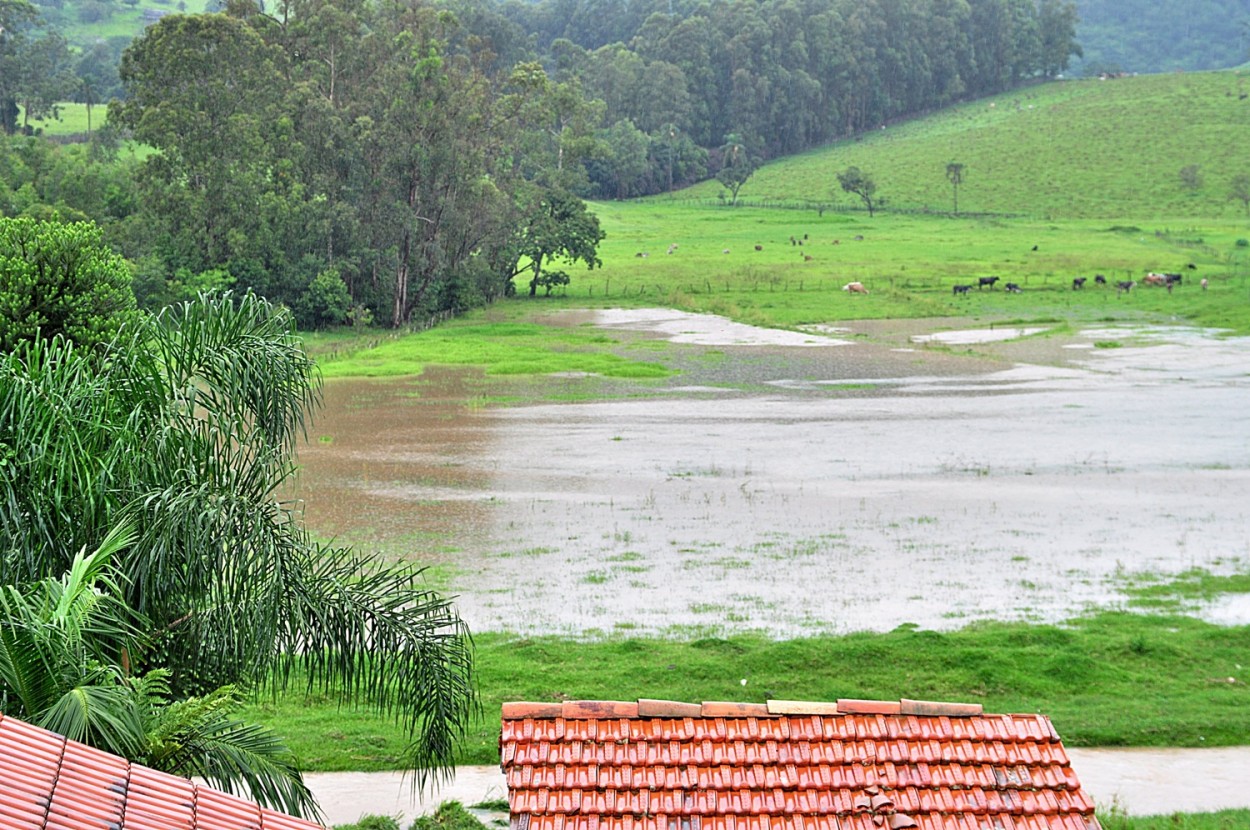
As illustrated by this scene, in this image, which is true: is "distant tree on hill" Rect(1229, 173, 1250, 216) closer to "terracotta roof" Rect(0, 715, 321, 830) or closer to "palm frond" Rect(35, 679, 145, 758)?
"palm frond" Rect(35, 679, 145, 758)

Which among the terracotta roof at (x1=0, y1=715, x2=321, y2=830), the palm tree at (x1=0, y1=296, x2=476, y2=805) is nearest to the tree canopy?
the palm tree at (x1=0, y1=296, x2=476, y2=805)

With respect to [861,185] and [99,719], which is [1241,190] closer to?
[861,185]

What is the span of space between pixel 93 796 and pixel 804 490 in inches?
871

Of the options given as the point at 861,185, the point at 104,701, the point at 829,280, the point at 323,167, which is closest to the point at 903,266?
the point at 829,280

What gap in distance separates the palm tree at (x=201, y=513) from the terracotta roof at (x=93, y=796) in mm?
3376

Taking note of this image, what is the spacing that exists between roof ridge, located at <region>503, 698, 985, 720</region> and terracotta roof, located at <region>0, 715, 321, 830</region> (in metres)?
A: 3.16

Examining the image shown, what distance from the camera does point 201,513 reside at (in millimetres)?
9016

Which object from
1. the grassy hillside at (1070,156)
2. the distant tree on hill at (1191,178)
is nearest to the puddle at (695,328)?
the grassy hillside at (1070,156)

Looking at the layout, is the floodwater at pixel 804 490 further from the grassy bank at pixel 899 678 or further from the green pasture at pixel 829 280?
the green pasture at pixel 829 280

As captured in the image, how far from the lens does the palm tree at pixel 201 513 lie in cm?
902

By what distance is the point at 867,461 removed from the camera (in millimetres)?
29531

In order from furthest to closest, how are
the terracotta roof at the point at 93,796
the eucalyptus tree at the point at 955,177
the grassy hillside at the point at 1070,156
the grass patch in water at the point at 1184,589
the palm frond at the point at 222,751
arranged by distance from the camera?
1. the eucalyptus tree at the point at 955,177
2. the grassy hillside at the point at 1070,156
3. the grass patch in water at the point at 1184,589
4. the palm frond at the point at 222,751
5. the terracotta roof at the point at 93,796

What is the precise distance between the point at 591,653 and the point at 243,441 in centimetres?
687

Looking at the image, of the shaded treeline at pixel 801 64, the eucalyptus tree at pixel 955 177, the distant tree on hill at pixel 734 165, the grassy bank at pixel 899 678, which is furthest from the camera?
the shaded treeline at pixel 801 64
